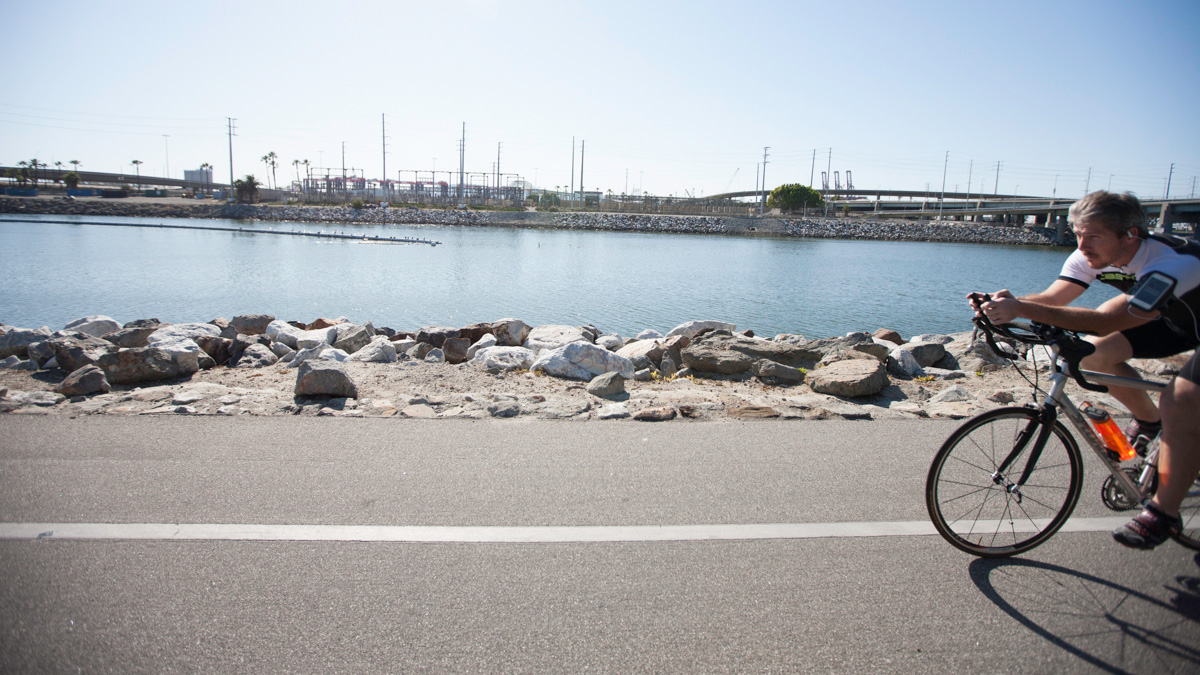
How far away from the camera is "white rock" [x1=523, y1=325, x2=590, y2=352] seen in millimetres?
11807

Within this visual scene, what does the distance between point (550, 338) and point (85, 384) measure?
24.4 ft

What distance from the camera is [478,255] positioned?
49875mm

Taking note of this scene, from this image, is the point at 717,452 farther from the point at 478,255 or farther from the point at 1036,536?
the point at 478,255

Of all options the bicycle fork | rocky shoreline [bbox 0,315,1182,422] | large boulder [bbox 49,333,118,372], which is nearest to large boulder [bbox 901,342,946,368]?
rocky shoreline [bbox 0,315,1182,422]

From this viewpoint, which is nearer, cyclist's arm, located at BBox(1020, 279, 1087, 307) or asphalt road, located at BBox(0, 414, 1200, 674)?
asphalt road, located at BBox(0, 414, 1200, 674)

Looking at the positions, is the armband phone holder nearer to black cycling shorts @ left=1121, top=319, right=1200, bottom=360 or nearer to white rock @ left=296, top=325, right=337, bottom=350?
black cycling shorts @ left=1121, top=319, right=1200, bottom=360

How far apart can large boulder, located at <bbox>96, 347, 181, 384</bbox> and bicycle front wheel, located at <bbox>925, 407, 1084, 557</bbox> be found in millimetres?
7291

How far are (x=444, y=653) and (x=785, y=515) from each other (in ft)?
6.80

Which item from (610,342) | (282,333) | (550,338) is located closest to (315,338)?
(282,333)

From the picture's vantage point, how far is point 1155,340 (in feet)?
10.9

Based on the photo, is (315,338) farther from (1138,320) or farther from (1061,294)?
(1138,320)

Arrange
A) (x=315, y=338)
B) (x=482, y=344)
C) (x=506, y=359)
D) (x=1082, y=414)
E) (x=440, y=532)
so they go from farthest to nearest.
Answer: (x=315, y=338)
(x=482, y=344)
(x=506, y=359)
(x=440, y=532)
(x=1082, y=414)

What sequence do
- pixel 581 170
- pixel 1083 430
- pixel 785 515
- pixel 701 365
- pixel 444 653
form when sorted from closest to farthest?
pixel 444 653, pixel 1083 430, pixel 785 515, pixel 701 365, pixel 581 170

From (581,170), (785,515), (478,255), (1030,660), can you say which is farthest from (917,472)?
(581,170)
